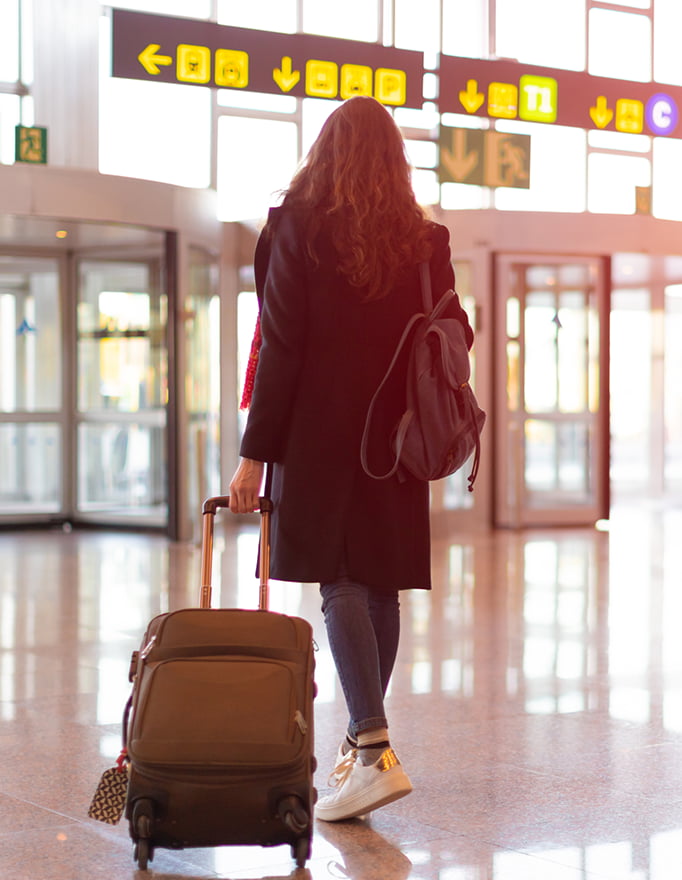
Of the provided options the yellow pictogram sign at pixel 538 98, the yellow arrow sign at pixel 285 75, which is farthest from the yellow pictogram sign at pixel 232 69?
the yellow pictogram sign at pixel 538 98

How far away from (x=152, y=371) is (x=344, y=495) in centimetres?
930

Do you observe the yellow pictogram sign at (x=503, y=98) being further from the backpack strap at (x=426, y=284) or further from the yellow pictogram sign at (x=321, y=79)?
the backpack strap at (x=426, y=284)

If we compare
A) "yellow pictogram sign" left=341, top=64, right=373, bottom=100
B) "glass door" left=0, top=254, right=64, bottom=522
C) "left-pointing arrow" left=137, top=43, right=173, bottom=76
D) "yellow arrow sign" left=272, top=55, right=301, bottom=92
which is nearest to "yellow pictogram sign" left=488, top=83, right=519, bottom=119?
"yellow pictogram sign" left=341, top=64, right=373, bottom=100

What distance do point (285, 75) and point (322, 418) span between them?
5731 mm

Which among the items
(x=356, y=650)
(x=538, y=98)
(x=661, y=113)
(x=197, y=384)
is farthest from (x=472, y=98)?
(x=356, y=650)

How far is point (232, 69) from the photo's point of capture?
8266 millimetres

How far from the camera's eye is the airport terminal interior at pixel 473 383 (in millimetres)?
3283

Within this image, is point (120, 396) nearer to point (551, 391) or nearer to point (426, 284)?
point (551, 391)

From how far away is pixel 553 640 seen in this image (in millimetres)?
5785

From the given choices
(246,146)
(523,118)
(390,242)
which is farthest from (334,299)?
(246,146)

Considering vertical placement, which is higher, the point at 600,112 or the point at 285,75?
the point at 600,112

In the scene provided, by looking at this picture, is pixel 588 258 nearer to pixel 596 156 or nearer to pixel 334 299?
pixel 596 156

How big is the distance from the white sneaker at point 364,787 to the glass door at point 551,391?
Answer: 9.40 m

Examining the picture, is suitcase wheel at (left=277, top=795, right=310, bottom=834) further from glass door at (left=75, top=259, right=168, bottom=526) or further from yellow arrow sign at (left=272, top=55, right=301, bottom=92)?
glass door at (left=75, top=259, right=168, bottom=526)
